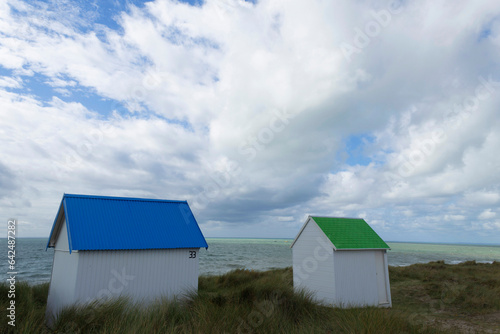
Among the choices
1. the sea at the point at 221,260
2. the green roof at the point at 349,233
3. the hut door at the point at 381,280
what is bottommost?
the sea at the point at 221,260

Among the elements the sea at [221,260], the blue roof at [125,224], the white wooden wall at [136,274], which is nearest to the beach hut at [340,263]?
the white wooden wall at [136,274]

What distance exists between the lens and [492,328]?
1268 centimetres

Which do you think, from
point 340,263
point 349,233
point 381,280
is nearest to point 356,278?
point 340,263

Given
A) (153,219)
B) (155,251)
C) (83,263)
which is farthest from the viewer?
(153,219)

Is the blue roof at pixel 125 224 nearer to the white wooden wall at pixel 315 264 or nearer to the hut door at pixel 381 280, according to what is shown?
the white wooden wall at pixel 315 264

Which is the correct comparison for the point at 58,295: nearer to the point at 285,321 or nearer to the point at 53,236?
the point at 53,236

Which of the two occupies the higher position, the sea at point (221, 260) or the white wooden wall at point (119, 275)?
the white wooden wall at point (119, 275)

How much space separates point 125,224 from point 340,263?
11866mm

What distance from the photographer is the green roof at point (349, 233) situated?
1723cm

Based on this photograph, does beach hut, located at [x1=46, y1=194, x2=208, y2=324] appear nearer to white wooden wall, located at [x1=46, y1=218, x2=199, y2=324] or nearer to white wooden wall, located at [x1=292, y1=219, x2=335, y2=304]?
white wooden wall, located at [x1=46, y1=218, x2=199, y2=324]

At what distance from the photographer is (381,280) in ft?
60.2

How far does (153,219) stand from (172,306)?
5987 millimetres

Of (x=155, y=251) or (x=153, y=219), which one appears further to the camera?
(x=153, y=219)

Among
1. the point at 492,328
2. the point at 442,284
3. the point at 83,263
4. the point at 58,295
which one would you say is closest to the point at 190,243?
the point at 83,263
